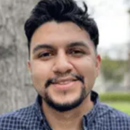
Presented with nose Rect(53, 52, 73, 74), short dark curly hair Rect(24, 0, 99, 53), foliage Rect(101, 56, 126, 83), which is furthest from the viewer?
foliage Rect(101, 56, 126, 83)

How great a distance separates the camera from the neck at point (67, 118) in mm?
2434

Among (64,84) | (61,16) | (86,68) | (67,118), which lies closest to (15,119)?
(67,118)

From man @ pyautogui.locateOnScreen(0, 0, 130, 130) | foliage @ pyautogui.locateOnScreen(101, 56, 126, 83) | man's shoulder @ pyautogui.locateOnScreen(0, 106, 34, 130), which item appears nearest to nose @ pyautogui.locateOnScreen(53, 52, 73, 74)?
man @ pyautogui.locateOnScreen(0, 0, 130, 130)

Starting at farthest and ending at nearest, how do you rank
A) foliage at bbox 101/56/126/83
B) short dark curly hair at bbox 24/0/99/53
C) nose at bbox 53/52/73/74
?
foliage at bbox 101/56/126/83, short dark curly hair at bbox 24/0/99/53, nose at bbox 53/52/73/74

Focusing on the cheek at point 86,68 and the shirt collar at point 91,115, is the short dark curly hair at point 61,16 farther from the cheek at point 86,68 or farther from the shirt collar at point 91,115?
the shirt collar at point 91,115

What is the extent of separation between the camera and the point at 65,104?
2.27m

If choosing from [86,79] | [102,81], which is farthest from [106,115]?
[102,81]

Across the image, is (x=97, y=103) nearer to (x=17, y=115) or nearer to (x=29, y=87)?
(x=17, y=115)

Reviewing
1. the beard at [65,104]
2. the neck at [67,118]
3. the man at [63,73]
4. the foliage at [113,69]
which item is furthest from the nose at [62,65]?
the foliage at [113,69]

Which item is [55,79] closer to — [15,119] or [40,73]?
[40,73]

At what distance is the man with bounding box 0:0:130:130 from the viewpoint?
7.48 ft

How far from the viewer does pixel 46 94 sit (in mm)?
2316

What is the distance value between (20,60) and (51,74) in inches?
50.5

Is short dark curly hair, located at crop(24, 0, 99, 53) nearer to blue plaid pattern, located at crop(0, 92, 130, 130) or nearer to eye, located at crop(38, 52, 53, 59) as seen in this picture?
eye, located at crop(38, 52, 53, 59)
